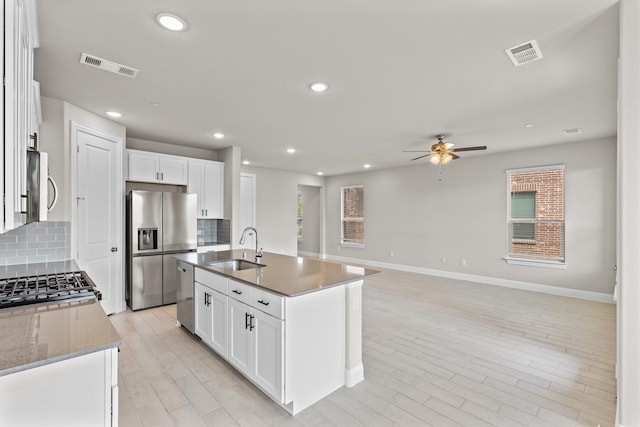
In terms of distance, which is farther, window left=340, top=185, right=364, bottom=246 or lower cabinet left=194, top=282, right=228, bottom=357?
window left=340, top=185, right=364, bottom=246

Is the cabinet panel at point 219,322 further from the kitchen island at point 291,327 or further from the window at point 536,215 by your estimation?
the window at point 536,215

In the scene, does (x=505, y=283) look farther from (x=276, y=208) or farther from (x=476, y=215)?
(x=276, y=208)

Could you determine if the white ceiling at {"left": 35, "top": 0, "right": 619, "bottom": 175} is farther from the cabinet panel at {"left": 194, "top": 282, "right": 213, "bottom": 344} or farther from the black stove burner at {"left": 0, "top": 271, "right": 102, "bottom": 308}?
the cabinet panel at {"left": 194, "top": 282, "right": 213, "bottom": 344}

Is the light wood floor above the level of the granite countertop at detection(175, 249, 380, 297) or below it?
below

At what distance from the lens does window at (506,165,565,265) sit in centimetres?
543

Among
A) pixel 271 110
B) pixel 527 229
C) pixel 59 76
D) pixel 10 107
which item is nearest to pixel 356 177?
pixel 527 229

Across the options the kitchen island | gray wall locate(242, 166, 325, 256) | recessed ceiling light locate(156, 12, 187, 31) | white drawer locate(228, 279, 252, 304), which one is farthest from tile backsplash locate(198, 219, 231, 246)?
recessed ceiling light locate(156, 12, 187, 31)

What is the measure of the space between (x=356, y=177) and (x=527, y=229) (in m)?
4.32

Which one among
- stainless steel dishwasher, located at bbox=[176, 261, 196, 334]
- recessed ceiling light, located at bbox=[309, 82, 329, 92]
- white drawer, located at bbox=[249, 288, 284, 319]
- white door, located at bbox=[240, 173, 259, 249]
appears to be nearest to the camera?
white drawer, located at bbox=[249, 288, 284, 319]

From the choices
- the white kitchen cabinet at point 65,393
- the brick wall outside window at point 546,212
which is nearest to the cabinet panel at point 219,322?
the white kitchen cabinet at point 65,393

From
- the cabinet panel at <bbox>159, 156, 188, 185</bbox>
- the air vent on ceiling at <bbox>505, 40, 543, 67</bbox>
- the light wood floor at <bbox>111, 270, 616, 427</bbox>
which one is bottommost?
the light wood floor at <bbox>111, 270, 616, 427</bbox>

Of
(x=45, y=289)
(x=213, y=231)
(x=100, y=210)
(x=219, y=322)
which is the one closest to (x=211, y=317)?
(x=219, y=322)

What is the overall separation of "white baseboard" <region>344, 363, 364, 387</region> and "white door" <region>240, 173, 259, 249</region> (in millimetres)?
4672

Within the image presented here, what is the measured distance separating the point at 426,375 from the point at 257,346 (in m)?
1.51
